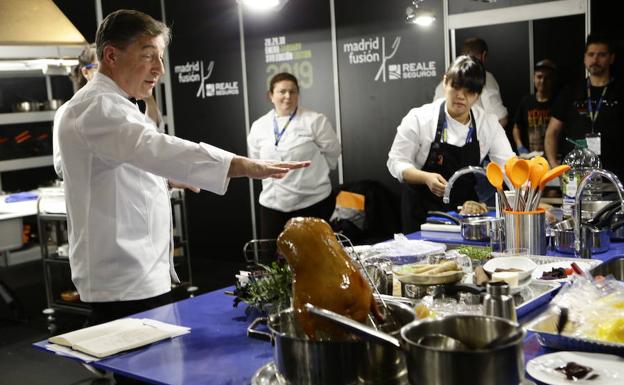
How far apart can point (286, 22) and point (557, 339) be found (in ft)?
17.0

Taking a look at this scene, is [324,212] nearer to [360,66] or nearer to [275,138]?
[275,138]

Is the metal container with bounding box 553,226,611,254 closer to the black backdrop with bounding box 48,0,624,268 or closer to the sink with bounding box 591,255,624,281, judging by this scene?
the sink with bounding box 591,255,624,281

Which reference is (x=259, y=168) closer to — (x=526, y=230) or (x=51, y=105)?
(x=526, y=230)

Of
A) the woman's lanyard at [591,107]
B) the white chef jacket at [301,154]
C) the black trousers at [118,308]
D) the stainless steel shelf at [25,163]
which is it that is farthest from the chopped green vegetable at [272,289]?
the stainless steel shelf at [25,163]

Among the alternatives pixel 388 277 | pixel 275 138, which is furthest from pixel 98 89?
pixel 275 138

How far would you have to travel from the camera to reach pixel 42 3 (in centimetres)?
634

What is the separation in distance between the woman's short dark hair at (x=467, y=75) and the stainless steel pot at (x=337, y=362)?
2.37 meters

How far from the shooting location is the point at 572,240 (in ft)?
8.60

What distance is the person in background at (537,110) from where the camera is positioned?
524cm

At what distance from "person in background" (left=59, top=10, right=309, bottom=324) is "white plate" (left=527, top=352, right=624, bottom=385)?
3.51ft

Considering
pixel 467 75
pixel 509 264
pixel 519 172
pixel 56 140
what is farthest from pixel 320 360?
pixel 467 75

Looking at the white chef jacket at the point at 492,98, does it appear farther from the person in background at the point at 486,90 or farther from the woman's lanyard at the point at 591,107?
the woman's lanyard at the point at 591,107

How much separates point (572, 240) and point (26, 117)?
5.85m

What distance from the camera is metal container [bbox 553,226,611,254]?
2.61 meters
